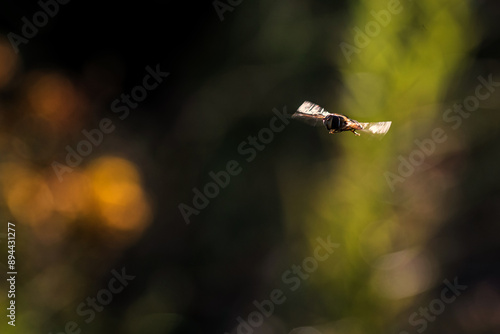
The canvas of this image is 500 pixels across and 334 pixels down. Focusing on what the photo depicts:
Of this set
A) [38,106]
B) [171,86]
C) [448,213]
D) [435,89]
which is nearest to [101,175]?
[38,106]

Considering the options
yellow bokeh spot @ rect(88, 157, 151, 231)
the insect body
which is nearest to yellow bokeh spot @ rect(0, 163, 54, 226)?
yellow bokeh spot @ rect(88, 157, 151, 231)

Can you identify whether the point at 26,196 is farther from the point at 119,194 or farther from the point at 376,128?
the point at 376,128

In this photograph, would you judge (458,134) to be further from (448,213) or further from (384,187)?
(384,187)

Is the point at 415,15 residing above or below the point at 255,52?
below

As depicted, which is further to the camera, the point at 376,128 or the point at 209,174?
the point at 209,174

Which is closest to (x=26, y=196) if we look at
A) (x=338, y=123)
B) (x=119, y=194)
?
(x=119, y=194)

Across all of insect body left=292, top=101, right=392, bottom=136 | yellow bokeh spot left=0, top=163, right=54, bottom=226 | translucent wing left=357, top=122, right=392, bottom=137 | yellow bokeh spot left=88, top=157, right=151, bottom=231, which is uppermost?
yellow bokeh spot left=0, top=163, right=54, bottom=226

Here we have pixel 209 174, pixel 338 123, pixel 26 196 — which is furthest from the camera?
pixel 209 174

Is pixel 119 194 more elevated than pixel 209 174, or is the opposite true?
pixel 119 194

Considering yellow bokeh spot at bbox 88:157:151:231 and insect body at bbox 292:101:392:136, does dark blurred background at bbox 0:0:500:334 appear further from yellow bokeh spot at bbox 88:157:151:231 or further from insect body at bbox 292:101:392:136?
insect body at bbox 292:101:392:136
